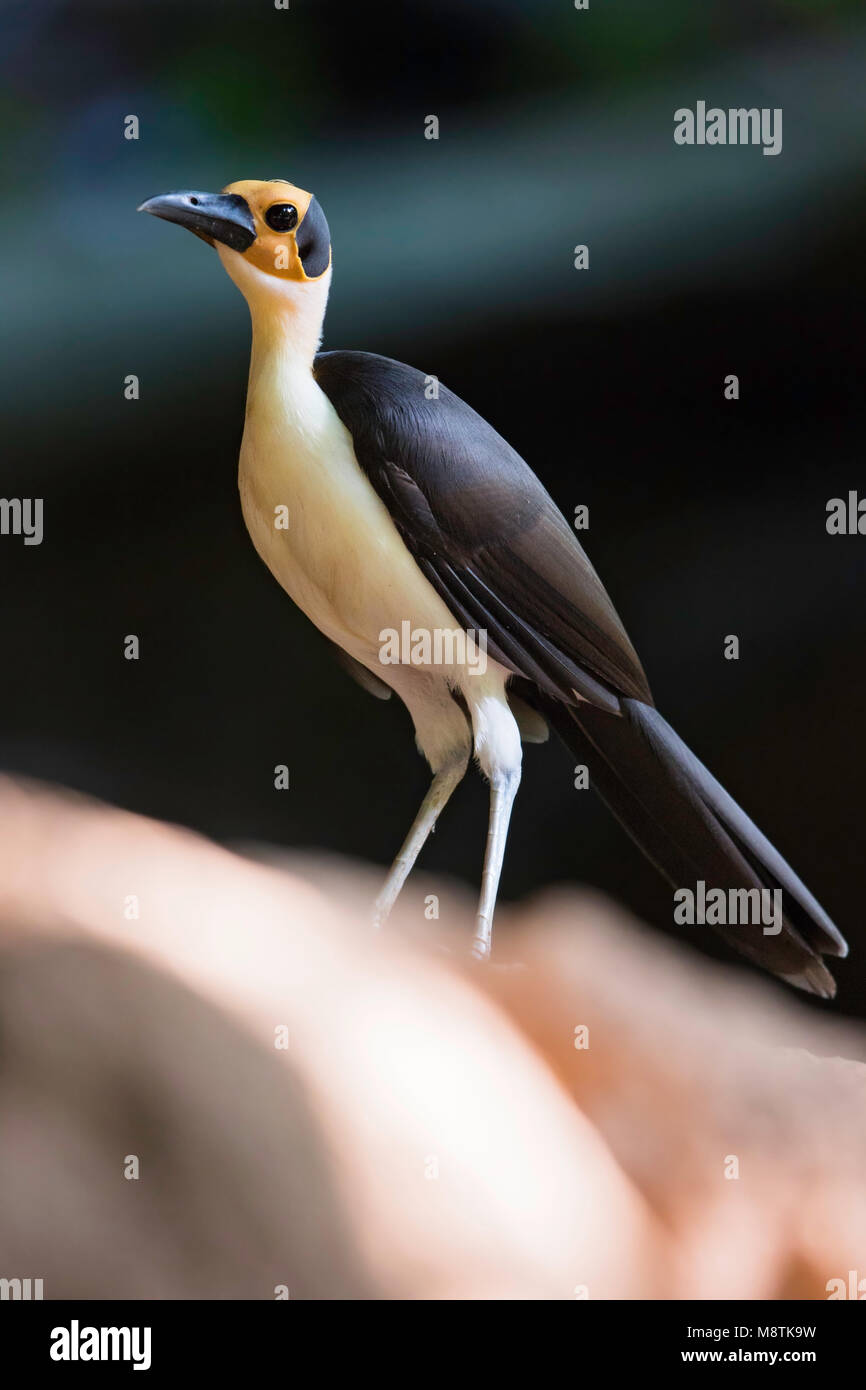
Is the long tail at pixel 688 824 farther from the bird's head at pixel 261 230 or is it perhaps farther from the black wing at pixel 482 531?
the bird's head at pixel 261 230

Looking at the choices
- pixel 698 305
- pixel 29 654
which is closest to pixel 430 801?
pixel 29 654

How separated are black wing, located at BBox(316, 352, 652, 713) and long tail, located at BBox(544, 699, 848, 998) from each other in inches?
2.5

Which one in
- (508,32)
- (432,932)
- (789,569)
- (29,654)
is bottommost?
(432,932)

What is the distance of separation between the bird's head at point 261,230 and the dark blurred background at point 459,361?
0.34 m

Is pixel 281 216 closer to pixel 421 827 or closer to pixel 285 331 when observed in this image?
pixel 285 331

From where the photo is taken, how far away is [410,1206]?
1.47 meters

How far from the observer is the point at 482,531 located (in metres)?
1.59

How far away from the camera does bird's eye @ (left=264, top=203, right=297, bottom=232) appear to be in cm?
155

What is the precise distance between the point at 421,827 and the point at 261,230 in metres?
0.77

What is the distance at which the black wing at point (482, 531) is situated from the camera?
1.56 m

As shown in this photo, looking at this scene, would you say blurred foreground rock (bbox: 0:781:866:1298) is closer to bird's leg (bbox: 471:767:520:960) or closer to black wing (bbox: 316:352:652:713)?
bird's leg (bbox: 471:767:520:960)

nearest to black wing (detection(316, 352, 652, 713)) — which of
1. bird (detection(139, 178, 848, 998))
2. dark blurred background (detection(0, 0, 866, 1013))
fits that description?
bird (detection(139, 178, 848, 998))

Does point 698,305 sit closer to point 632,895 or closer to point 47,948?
point 632,895
